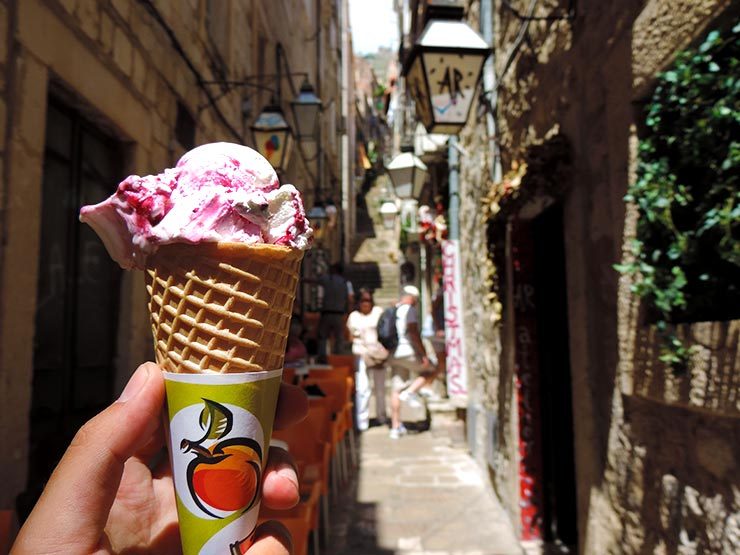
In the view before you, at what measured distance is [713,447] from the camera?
2064 mm

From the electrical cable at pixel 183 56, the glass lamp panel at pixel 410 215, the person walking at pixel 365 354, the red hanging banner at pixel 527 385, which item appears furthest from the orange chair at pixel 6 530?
the glass lamp panel at pixel 410 215

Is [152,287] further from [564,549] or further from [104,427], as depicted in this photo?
[564,549]

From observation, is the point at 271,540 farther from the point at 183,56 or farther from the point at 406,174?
the point at 406,174

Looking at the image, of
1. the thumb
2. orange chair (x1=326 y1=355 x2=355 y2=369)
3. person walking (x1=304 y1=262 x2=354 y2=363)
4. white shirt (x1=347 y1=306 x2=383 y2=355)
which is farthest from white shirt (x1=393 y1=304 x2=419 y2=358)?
the thumb

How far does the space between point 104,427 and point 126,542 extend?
0.37 meters

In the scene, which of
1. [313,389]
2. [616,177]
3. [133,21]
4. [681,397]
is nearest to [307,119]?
[133,21]

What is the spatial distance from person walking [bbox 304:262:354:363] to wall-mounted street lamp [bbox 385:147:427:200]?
8.42ft

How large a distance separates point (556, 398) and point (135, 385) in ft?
13.4

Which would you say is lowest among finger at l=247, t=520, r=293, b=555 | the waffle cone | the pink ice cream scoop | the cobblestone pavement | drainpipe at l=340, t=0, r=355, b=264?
the cobblestone pavement

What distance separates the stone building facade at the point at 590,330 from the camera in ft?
6.93

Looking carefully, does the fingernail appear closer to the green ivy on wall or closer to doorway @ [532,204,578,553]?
the green ivy on wall

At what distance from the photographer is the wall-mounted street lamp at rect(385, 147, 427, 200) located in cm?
882

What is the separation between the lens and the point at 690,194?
226cm

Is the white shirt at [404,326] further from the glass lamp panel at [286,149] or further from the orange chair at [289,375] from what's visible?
the orange chair at [289,375]
